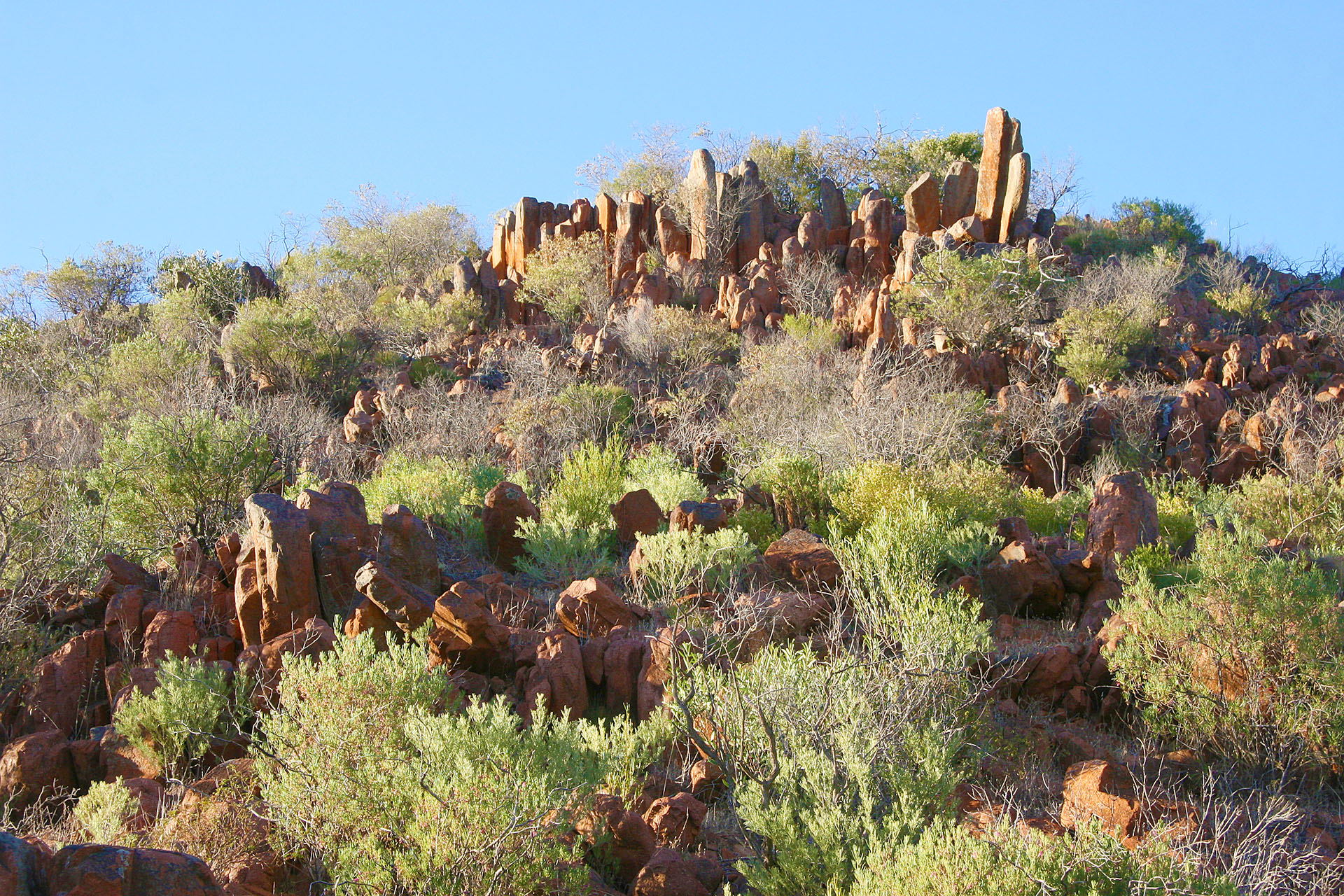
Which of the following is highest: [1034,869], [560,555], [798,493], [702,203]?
[702,203]

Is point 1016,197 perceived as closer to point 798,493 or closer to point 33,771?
Answer: point 798,493

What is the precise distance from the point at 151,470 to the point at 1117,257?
23124mm

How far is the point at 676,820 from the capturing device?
15.7 feet

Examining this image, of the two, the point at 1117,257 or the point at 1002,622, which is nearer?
the point at 1002,622

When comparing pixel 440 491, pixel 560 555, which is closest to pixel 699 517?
pixel 560 555

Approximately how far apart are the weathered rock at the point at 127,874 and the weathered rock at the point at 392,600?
10.6 ft

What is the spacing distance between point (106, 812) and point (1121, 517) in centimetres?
807

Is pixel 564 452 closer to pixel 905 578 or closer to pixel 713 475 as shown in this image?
pixel 713 475

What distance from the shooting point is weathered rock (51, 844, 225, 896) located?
3158 millimetres

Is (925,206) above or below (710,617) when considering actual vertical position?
above

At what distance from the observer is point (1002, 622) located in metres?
7.78

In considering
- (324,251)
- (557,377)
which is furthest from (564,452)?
(324,251)

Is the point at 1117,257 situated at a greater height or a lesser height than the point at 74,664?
greater

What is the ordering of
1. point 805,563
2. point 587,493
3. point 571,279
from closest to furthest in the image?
Result: point 805,563
point 587,493
point 571,279
